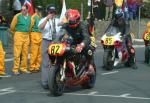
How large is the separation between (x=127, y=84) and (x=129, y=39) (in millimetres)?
3406

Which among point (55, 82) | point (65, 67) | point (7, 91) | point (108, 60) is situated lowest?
point (7, 91)

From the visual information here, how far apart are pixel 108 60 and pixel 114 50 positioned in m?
0.35

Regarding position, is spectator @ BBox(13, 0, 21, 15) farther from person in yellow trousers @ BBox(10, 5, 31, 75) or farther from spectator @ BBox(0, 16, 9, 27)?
person in yellow trousers @ BBox(10, 5, 31, 75)

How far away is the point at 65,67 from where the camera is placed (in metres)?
13.1

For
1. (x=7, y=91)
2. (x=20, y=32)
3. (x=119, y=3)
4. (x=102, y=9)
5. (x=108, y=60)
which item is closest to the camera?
(x=7, y=91)

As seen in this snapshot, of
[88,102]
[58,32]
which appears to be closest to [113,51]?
[58,32]

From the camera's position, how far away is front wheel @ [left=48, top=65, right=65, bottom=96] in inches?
502

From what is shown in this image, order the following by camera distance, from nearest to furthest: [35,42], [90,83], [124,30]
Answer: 1. [90,83]
2. [35,42]
3. [124,30]

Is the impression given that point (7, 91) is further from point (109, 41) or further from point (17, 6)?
point (17, 6)

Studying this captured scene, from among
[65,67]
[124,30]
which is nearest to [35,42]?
[124,30]

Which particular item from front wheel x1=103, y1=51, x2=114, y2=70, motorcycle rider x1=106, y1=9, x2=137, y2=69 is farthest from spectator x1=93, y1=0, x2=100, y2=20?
front wheel x1=103, y1=51, x2=114, y2=70

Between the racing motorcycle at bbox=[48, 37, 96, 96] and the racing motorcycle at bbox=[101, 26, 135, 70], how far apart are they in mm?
3847

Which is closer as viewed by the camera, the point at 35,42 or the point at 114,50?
the point at 35,42

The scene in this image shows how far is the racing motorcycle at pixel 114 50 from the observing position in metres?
17.7
